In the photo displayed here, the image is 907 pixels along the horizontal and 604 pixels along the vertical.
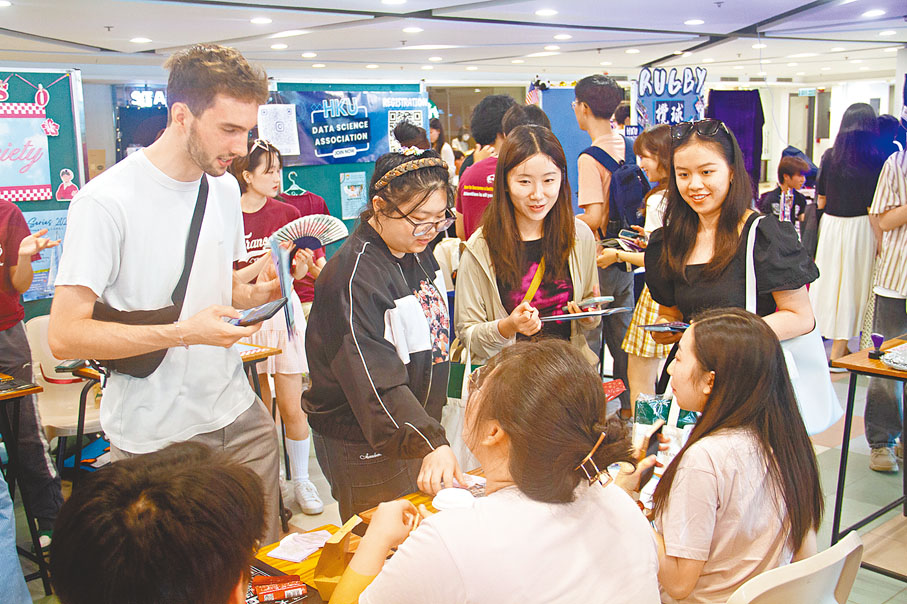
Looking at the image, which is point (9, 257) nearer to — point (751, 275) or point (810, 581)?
point (751, 275)

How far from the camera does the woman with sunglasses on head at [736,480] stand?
168 centimetres

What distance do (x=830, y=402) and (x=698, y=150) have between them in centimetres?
89

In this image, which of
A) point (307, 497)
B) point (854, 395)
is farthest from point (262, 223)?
point (854, 395)

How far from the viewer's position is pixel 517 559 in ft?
3.87

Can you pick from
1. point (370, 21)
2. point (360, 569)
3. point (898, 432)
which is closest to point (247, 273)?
point (360, 569)

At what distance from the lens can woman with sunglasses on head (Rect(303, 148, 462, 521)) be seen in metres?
1.82

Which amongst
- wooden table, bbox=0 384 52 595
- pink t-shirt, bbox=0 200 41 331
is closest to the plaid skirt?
wooden table, bbox=0 384 52 595

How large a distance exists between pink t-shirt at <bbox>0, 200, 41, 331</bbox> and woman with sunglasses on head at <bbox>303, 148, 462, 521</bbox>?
2.03 meters

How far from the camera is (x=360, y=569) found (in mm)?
1370

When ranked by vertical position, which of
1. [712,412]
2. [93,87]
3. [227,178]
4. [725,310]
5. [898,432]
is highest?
[93,87]

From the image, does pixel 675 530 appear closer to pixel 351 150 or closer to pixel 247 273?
pixel 247 273

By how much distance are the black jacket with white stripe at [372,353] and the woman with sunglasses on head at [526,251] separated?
553 mm

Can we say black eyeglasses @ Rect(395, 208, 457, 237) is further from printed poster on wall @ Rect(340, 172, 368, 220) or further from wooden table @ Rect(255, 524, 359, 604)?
printed poster on wall @ Rect(340, 172, 368, 220)

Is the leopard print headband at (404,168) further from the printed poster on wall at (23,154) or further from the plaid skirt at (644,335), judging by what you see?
the printed poster on wall at (23,154)
